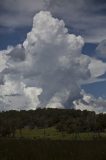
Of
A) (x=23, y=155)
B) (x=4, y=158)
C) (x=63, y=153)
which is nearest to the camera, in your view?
(x=4, y=158)

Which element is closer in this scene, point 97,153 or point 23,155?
point 23,155

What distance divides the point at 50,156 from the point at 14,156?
8.31ft

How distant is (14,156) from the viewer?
28.7m

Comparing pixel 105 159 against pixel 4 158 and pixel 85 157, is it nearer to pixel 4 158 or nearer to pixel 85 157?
pixel 85 157

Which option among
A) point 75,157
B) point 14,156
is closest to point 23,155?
point 14,156

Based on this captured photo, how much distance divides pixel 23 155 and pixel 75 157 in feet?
11.0

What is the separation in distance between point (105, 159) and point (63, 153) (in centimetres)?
338

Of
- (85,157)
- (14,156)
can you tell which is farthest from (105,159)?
(14,156)

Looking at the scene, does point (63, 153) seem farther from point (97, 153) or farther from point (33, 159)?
point (33, 159)

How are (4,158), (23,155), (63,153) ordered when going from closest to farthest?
(4,158) → (23,155) → (63,153)

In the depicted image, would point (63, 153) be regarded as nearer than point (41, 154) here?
No

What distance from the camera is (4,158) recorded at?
27281 mm

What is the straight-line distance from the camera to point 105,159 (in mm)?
30422

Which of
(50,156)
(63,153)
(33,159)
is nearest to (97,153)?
(63,153)
